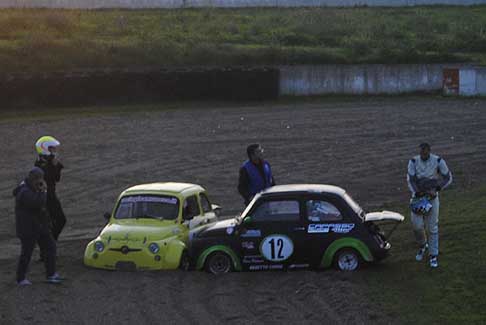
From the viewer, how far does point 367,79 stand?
45.5m

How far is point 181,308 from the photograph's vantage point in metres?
12.1

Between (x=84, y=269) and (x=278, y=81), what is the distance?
30.6 meters

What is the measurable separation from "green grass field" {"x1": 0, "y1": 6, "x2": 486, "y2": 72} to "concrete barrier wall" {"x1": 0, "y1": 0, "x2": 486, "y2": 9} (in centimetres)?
72

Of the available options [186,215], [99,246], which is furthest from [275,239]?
[99,246]

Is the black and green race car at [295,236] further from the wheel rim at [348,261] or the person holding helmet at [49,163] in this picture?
the person holding helmet at [49,163]

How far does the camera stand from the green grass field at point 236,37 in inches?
1932

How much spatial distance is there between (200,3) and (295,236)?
2063 inches

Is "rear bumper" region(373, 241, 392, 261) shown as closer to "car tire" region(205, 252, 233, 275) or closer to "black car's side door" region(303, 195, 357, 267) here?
"black car's side door" region(303, 195, 357, 267)

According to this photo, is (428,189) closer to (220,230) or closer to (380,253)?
(380,253)

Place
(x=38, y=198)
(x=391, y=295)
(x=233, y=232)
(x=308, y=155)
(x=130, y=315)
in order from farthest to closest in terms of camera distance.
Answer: (x=308, y=155)
(x=233, y=232)
(x=38, y=198)
(x=391, y=295)
(x=130, y=315)

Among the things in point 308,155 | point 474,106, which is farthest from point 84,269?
point 474,106

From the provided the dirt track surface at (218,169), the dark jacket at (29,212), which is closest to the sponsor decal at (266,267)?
the dirt track surface at (218,169)

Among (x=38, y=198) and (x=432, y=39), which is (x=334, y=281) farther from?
(x=432, y=39)

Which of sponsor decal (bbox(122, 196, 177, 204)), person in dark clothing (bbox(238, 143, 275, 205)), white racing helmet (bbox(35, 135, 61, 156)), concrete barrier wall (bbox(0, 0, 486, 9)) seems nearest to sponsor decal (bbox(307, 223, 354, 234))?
person in dark clothing (bbox(238, 143, 275, 205))
